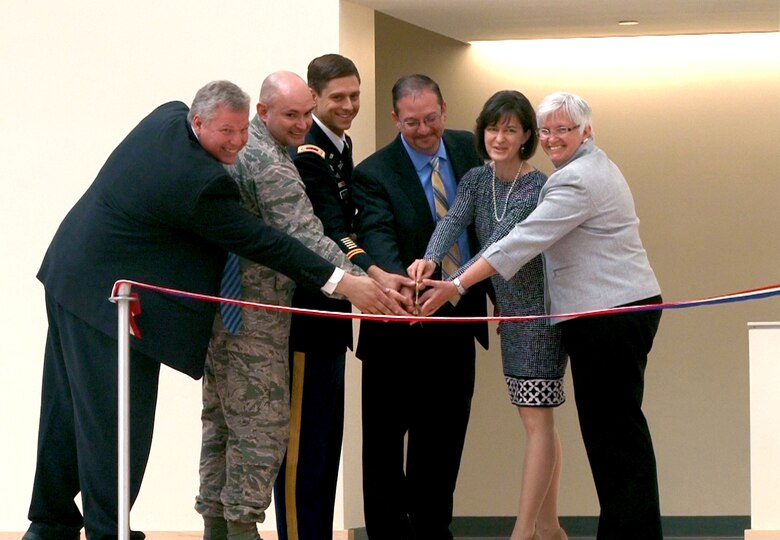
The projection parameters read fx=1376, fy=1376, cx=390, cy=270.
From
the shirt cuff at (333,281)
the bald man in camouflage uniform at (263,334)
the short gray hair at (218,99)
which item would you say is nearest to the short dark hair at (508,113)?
the bald man in camouflage uniform at (263,334)

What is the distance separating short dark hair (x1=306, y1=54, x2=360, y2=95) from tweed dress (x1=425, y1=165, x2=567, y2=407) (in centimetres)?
54

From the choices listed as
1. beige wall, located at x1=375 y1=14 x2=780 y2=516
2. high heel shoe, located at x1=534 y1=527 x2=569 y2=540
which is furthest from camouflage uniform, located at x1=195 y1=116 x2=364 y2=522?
beige wall, located at x1=375 y1=14 x2=780 y2=516

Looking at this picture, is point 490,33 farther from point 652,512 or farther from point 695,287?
point 652,512

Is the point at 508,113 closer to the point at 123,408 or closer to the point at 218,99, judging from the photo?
the point at 218,99

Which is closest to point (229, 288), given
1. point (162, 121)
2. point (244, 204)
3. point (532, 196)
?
point (244, 204)

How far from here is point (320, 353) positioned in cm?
450

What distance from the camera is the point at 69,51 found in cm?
568

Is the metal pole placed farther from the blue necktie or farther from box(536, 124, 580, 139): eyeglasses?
box(536, 124, 580, 139): eyeglasses

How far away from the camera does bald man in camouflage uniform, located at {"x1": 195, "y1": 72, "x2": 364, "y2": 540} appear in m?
4.26

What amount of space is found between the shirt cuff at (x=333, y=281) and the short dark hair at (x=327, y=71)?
693mm

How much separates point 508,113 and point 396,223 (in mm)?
552

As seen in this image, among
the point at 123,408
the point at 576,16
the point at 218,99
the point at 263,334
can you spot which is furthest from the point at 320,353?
the point at 576,16

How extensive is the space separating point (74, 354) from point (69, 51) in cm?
191

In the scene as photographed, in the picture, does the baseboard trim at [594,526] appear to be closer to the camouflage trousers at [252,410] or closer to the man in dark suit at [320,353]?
the man in dark suit at [320,353]
